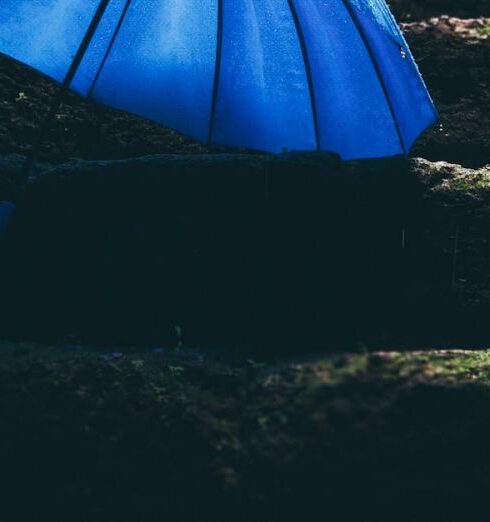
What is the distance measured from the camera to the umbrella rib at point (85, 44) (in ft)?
9.65

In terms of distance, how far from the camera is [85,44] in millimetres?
2959

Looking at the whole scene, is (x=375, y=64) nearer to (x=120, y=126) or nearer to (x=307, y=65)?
(x=307, y=65)

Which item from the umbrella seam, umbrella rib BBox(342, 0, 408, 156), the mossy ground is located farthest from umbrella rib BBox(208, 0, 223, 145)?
the mossy ground

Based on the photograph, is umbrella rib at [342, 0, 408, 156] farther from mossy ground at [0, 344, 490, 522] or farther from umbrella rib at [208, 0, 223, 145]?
mossy ground at [0, 344, 490, 522]

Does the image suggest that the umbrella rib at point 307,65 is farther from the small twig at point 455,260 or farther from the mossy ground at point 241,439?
the small twig at point 455,260

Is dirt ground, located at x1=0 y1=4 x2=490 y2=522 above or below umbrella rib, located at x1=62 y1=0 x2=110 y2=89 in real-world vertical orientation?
below

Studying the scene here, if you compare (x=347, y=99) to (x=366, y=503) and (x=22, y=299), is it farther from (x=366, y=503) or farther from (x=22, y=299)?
(x=22, y=299)

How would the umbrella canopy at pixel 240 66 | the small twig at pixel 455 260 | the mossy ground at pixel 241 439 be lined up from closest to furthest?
the mossy ground at pixel 241 439 → the umbrella canopy at pixel 240 66 → the small twig at pixel 455 260

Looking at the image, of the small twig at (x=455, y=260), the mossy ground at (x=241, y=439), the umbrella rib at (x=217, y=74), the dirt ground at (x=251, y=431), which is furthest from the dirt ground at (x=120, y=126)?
the mossy ground at (x=241, y=439)

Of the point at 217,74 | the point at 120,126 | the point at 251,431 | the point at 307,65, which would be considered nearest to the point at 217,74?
the point at 217,74

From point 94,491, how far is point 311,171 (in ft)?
7.42

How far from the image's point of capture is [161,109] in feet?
9.84

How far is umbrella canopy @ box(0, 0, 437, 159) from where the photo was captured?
110 inches

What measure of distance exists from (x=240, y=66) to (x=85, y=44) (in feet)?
2.39
